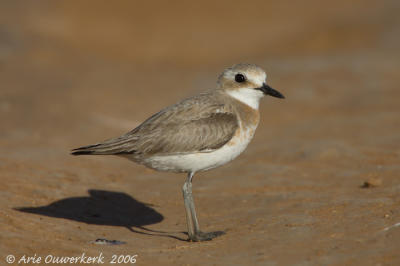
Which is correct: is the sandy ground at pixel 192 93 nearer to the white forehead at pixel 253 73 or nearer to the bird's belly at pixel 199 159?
the bird's belly at pixel 199 159

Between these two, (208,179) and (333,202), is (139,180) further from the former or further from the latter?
(333,202)

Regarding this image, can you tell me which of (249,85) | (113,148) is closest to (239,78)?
(249,85)

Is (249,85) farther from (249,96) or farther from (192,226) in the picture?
(192,226)

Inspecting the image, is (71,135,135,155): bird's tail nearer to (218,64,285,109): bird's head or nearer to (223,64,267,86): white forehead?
(218,64,285,109): bird's head

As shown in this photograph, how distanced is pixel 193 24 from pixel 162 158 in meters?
22.1

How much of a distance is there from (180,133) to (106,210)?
2634 millimetres

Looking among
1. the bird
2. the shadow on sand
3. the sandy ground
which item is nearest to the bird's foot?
the bird

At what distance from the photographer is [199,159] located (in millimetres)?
8617

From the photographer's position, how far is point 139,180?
40.9 ft

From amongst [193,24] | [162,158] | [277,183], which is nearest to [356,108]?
[277,183]

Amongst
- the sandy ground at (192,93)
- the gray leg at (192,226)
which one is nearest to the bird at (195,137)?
the gray leg at (192,226)

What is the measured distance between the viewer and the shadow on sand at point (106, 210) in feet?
31.6

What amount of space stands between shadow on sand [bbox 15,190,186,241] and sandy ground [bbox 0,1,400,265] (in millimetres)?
46

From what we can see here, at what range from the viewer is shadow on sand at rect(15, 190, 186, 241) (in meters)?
9.63
